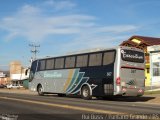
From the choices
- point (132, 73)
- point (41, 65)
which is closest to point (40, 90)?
point (41, 65)

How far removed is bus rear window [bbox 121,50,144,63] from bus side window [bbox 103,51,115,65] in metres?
0.70

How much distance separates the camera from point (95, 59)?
26156 millimetres

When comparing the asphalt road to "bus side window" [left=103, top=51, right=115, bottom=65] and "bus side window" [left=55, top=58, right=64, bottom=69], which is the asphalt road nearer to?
"bus side window" [left=103, top=51, right=115, bottom=65]

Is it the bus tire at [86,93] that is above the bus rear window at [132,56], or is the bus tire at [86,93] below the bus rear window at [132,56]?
below

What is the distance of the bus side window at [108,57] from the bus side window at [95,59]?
51cm

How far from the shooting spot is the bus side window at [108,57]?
81.0 feet

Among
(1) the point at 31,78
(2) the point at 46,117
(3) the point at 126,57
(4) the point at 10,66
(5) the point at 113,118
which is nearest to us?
(5) the point at 113,118

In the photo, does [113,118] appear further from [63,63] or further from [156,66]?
[156,66]

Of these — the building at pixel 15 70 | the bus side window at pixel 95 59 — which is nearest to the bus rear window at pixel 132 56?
the bus side window at pixel 95 59

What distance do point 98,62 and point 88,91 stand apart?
2.33m

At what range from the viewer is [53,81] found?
102 feet

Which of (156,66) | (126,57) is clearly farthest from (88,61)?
(156,66)

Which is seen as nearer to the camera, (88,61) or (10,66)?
(88,61)

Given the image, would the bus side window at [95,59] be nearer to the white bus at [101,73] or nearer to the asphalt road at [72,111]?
the white bus at [101,73]
